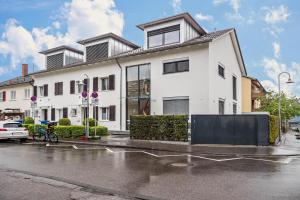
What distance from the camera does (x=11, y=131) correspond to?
19500 mm

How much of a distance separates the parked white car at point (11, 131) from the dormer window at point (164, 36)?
12520 mm

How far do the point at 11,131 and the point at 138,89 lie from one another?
10.4m

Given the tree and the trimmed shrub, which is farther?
the tree

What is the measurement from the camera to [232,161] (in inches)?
439

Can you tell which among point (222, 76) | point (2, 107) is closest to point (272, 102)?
point (222, 76)

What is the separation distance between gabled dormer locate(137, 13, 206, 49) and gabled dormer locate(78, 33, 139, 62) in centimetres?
484

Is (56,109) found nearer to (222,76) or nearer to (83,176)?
(222,76)

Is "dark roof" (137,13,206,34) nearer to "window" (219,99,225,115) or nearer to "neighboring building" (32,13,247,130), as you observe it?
"neighboring building" (32,13,247,130)

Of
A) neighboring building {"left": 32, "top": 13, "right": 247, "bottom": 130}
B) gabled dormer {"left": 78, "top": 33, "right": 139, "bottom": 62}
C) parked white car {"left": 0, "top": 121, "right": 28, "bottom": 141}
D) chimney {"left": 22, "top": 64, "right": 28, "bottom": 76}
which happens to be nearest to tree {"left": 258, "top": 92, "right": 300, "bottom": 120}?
neighboring building {"left": 32, "top": 13, "right": 247, "bottom": 130}

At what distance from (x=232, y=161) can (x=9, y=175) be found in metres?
7.98

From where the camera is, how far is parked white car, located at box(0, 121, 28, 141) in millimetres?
19297

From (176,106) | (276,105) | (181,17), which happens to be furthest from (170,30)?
(276,105)

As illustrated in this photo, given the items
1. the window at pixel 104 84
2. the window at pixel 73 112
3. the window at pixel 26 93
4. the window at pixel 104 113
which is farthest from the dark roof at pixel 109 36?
the window at pixel 26 93

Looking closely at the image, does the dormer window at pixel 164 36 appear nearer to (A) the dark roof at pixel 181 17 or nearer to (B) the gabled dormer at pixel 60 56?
(A) the dark roof at pixel 181 17
